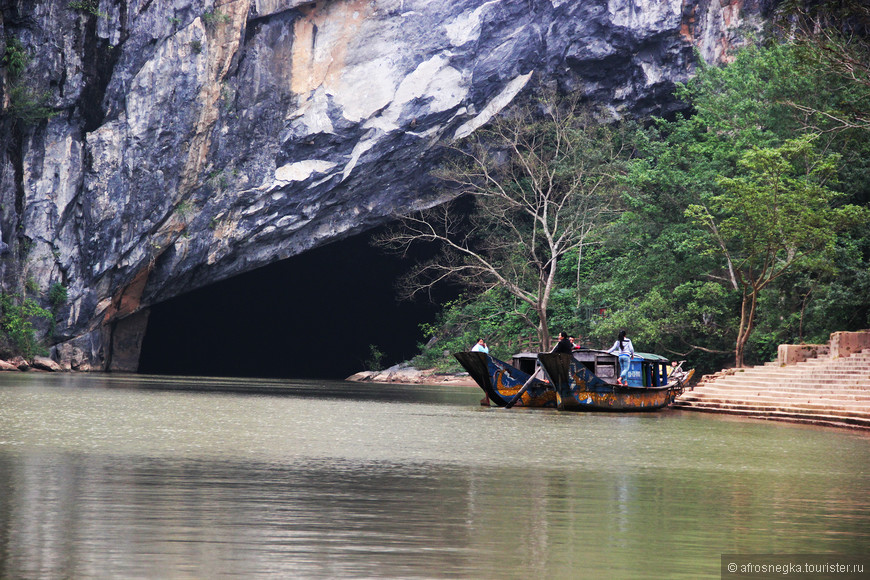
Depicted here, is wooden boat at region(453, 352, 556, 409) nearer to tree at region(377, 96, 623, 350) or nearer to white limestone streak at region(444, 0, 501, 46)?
tree at region(377, 96, 623, 350)

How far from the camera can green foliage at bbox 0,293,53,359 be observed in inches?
1617

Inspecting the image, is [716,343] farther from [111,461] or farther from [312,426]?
[111,461]

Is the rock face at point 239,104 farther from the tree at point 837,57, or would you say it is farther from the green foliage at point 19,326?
the tree at point 837,57

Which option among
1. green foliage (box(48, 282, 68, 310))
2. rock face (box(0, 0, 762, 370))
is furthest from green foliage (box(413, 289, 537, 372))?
green foliage (box(48, 282, 68, 310))

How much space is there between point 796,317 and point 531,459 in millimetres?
21789

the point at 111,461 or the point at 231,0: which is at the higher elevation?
the point at 231,0

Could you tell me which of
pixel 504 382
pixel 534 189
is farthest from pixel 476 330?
pixel 504 382

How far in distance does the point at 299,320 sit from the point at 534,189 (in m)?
22.0

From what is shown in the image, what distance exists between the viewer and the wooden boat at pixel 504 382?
24.8 meters

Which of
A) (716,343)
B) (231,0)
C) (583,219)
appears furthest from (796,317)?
(231,0)

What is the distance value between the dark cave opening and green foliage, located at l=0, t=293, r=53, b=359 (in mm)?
14722

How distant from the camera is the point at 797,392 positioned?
77.8 feet

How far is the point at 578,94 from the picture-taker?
4409 cm

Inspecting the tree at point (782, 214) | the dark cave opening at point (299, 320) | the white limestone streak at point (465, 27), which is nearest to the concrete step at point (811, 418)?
the tree at point (782, 214)
